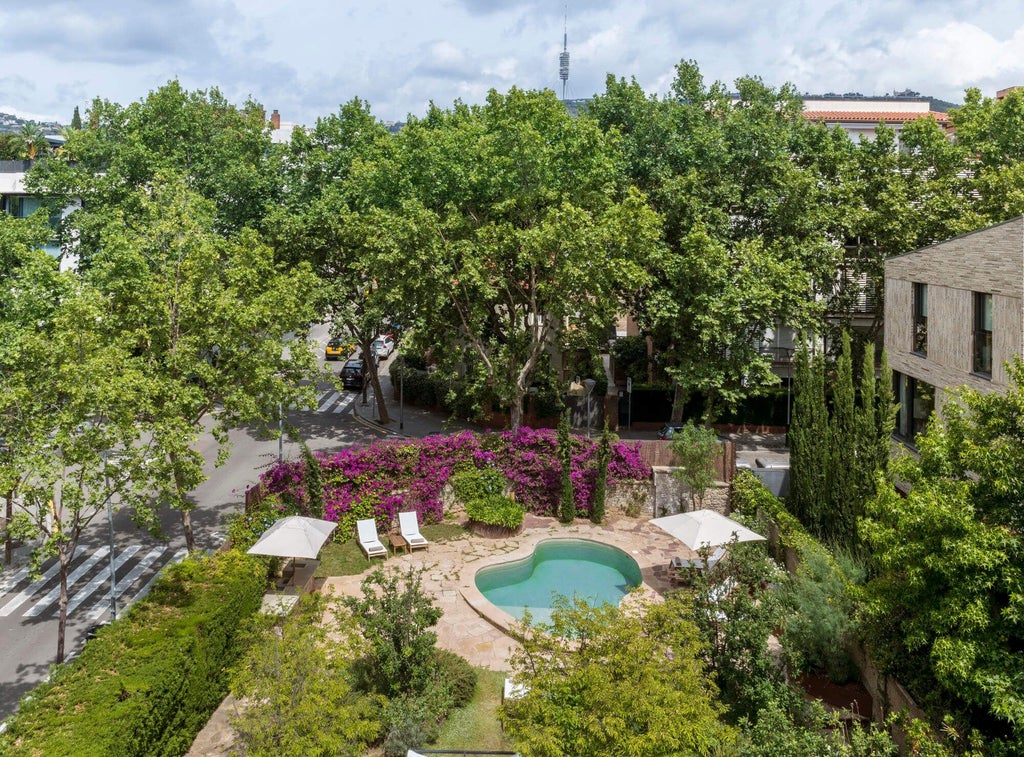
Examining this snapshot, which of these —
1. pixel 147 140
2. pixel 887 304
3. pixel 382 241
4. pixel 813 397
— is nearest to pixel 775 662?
pixel 813 397

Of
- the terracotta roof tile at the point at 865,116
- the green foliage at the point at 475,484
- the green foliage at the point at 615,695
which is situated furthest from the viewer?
the terracotta roof tile at the point at 865,116

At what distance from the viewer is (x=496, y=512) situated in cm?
2594

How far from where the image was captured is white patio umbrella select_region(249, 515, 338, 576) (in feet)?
67.1

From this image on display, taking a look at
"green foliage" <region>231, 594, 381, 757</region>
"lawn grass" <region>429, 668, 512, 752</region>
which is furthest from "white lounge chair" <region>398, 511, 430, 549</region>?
"green foliage" <region>231, 594, 381, 757</region>

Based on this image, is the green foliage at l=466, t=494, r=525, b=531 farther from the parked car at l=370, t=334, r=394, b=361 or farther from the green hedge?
the parked car at l=370, t=334, r=394, b=361

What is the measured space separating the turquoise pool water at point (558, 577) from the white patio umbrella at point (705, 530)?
234cm

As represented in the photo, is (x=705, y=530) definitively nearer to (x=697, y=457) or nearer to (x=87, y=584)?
(x=697, y=457)

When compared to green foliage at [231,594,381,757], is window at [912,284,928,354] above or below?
above

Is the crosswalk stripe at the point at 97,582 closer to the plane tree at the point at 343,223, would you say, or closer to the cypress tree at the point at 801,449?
the plane tree at the point at 343,223

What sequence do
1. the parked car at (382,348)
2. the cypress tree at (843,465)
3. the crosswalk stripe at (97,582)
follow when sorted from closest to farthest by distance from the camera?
the crosswalk stripe at (97,582)
the cypress tree at (843,465)
the parked car at (382,348)

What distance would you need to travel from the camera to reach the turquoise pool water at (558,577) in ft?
73.7

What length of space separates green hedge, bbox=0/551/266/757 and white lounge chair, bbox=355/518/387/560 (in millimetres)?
5061

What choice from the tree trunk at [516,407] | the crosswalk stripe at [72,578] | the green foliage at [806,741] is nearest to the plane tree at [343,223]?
the tree trunk at [516,407]

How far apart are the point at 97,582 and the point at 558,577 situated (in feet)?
41.8
